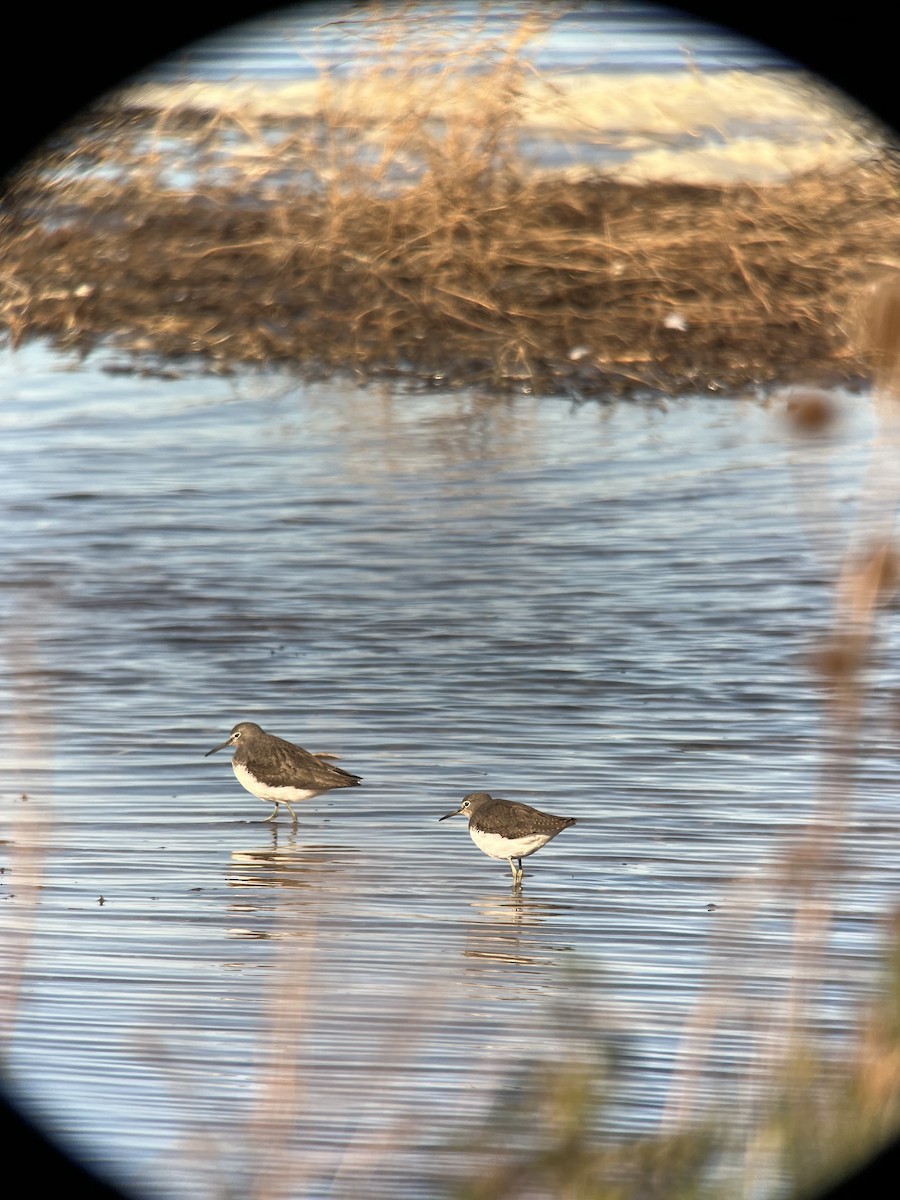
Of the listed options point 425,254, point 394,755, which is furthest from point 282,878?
point 425,254

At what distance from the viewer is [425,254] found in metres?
15.1

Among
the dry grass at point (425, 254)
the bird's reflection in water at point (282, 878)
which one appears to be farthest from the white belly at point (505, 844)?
the dry grass at point (425, 254)

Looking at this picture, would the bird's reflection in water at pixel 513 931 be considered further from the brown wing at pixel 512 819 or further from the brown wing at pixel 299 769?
the brown wing at pixel 299 769

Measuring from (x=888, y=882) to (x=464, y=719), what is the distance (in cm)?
252

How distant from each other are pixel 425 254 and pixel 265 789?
364 inches

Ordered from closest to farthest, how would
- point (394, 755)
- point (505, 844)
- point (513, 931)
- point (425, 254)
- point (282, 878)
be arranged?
point (513, 931)
point (505, 844)
point (282, 878)
point (394, 755)
point (425, 254)

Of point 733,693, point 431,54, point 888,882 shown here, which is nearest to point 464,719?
point 733,693

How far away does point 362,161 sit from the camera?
603 inches

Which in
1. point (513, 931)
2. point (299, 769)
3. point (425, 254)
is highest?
point (513, 931)

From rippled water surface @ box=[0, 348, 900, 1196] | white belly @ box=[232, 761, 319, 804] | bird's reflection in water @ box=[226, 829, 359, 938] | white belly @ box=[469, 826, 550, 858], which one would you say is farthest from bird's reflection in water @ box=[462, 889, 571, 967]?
white belly @ box=[232, 761, 319, 804]

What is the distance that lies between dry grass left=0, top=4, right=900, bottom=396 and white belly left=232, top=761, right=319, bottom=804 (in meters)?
8.42

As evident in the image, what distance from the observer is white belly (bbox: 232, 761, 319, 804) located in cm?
646

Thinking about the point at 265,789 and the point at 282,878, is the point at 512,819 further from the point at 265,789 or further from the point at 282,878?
the point at 265,789

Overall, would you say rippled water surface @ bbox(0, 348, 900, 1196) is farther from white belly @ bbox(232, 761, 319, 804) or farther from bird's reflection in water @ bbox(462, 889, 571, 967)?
white belly @ bbox(232, 761, 319, 804)
